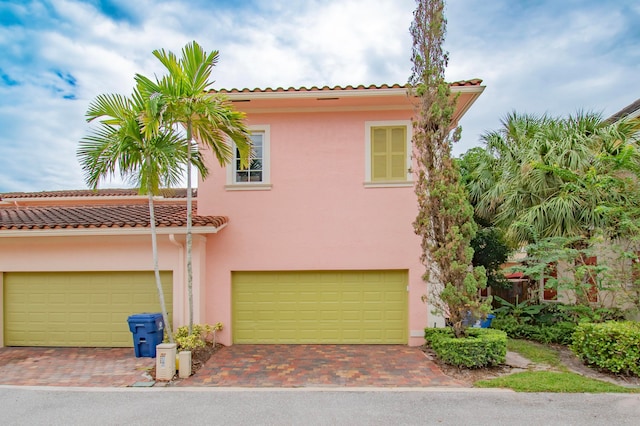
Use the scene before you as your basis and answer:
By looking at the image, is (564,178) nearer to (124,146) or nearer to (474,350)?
(474,350)

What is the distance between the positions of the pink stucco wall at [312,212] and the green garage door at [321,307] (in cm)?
30

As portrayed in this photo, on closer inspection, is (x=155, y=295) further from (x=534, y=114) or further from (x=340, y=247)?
(x=534, y=114)

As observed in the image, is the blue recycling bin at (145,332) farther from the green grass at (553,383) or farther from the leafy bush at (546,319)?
the leafy bush at (546,319)

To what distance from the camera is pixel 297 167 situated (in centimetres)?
966

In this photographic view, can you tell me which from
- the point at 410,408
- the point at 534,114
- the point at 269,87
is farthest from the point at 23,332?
the point at 534,114

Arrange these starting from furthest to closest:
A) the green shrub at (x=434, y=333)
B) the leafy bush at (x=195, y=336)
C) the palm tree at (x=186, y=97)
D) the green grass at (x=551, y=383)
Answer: the green shrub at (x=434, y=333) < the leafy bush at (x=195, y=336) < the palm tree at (x=186, y=97) < the green grass at (x=551, y=383)

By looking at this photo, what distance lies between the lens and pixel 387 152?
9.59 meters

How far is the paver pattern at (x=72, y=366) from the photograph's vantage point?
6.86 m

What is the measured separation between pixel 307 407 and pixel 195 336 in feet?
10.9

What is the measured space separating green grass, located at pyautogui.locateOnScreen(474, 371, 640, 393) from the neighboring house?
8.88 ft

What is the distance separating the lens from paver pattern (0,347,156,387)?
22.5 feet

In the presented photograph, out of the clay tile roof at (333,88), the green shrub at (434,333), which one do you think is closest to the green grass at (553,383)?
the green shrub at (434,333)

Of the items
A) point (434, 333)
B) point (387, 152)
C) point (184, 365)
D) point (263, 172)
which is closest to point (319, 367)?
point (184, 365)

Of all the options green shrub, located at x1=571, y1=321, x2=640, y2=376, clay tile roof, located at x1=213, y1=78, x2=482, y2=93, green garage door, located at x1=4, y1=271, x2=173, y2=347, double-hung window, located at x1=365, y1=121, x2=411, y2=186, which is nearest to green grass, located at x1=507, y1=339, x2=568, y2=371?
green shrub, located at x1=571, y1=321, x2=640, y2=376
